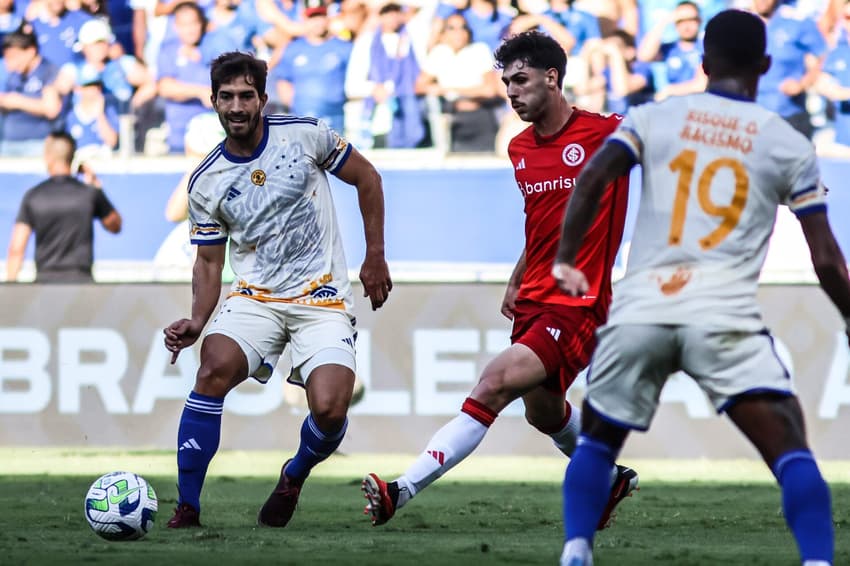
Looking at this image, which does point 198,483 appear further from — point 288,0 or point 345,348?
point 288,0

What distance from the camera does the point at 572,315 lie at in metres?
6.80

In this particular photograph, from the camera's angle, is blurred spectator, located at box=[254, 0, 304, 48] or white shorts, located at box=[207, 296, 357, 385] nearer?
white shorts, located at box=[207, 296, 357, 385]

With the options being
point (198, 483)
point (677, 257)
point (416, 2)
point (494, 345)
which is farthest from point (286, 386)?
point (677, 257)

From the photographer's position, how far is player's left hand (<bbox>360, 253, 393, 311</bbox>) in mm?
6984

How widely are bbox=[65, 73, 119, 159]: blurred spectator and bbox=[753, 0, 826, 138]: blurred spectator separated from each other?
6.14 meters

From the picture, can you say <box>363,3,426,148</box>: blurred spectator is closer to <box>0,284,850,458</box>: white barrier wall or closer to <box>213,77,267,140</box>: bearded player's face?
<box>0,284,850,458</box>: white barrier wall

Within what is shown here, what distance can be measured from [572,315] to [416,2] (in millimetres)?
7713

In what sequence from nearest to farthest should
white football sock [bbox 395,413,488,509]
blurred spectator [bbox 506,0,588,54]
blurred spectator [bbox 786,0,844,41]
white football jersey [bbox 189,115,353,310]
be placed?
white football sock [bbox 395,413,488,509], white football jersey [bbox 189,115,353,310], blurred spectator [bbox 786,0,844,41], blurred spectator [bbox 506,0,588,54]

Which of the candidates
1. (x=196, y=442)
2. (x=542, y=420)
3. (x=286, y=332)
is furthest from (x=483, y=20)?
(x=196, y=442)

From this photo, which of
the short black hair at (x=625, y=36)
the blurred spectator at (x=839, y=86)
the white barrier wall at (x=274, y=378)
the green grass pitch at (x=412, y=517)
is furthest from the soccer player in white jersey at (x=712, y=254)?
the short black hair at (x=625, y=36)

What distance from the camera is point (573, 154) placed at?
686 cm

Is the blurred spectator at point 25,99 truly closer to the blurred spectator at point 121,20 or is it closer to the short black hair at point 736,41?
the blurred spectator at point 121,20

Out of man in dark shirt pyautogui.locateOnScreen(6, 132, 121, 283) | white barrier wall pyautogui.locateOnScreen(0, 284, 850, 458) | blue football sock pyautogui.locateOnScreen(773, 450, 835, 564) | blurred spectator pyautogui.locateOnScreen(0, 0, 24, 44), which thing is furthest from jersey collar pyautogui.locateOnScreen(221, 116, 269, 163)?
blurred spectator pyautogui.locateOnScreen(0, 0, 24, 44)

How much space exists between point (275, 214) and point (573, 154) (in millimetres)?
1489
